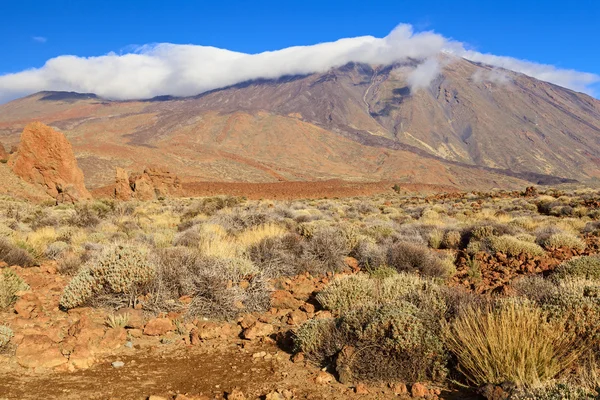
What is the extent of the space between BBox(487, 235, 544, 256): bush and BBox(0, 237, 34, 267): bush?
9813mm

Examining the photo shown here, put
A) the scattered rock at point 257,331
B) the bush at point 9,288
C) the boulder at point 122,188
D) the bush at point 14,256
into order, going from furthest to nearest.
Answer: the boulder at point 122,188 → the bush at point 14,256 → the bush at point 9,288 → the scattered rock at point 257,331

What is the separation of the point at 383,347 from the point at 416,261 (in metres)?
4.22

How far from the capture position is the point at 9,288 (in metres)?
6.13

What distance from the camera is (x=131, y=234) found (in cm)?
1245

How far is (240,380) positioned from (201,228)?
7751 mm

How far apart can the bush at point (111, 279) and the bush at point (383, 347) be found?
3.00m

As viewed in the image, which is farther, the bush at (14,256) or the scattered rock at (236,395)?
the bush at (14,256)

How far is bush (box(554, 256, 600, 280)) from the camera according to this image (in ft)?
20.9

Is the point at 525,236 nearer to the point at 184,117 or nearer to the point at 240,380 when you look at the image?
the point at 240,380

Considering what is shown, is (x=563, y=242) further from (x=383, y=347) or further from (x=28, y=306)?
(x=28, y=306)

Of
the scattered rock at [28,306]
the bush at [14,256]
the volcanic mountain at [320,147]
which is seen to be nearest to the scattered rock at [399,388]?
the scattered rock at [28,306]

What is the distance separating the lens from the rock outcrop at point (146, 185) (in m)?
34.9

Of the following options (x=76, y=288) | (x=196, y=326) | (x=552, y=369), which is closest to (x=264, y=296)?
(x=196, y=326)

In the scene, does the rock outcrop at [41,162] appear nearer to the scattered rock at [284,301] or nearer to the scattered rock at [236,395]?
the scattered rock at [284,301]
